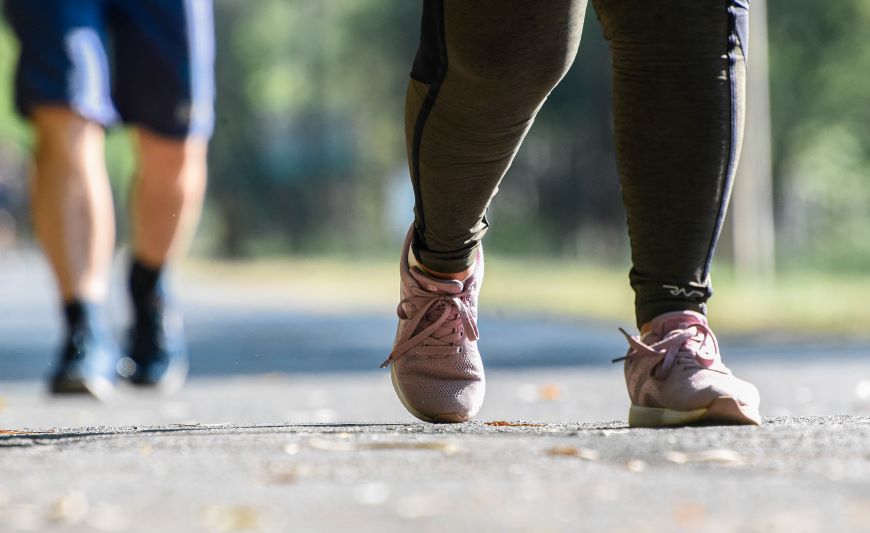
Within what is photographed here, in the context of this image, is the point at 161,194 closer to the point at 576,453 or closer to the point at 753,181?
the point at 576,453

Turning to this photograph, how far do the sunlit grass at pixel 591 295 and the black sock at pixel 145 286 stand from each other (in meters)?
Answer: 5.00

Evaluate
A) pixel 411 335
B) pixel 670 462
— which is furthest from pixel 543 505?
pixel 411 335

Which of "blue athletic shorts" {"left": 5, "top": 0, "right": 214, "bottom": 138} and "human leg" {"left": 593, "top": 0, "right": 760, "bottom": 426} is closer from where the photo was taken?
"human leg" {"left": 593, "top": 0, "right": 760, "bottom": 426}

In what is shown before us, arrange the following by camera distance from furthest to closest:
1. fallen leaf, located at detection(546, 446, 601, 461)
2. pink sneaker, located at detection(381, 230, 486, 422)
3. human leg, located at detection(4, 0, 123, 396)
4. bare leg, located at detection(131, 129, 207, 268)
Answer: bare leg, located at detection(131, 129, 207, 268), human leg, located at detection(4, 0, 123, 396), pink sneaker, located at detection(381, 230, 486, 422), fallen leaf, located at detection(546, 446, 601, 461)

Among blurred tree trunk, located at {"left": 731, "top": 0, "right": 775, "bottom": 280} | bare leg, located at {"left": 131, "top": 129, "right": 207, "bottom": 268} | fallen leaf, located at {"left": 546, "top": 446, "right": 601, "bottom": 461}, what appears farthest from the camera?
blurred tree trunk, located at {"left": 731, "top": 0, "right": 775, "bottom": 280}

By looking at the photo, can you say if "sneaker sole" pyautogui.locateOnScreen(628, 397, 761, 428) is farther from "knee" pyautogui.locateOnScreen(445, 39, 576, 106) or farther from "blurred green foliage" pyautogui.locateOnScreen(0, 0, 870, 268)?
"blurred green foliage" pyautogui.locateOnScreen(0, 0, 870, 268)

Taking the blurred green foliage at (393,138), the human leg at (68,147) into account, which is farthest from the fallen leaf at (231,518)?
the blurred green foliage at (393,138)

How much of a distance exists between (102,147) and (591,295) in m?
8.89

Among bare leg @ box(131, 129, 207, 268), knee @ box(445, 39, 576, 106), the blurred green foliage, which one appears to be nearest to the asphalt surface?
knee @ box(445, 39, 576, 106)

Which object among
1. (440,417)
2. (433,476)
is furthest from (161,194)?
(433,476)

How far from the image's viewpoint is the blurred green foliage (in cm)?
2550

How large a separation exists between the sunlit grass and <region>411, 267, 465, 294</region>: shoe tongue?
6.23m

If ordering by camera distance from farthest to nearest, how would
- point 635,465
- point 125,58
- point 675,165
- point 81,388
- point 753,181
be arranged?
1. point 753,181
2. point 125,58
3. point 81,388
4. point 675,165
5. point 635,465

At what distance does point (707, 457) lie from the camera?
2.48 meters
